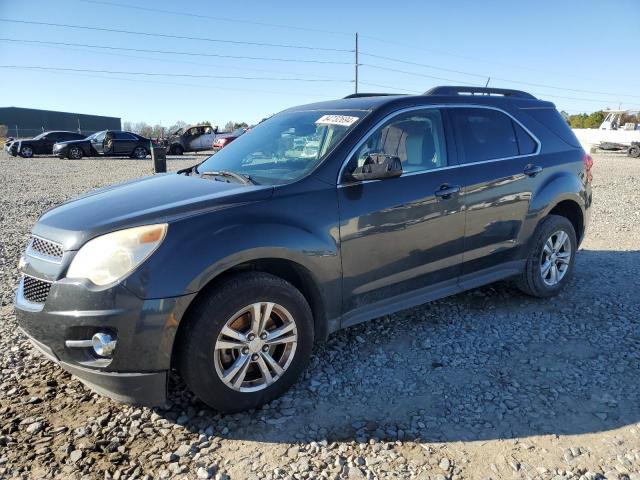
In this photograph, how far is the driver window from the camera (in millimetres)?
3467

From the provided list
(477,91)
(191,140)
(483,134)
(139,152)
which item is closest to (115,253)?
(483,134)

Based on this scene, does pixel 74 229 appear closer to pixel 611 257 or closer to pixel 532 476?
pixel 532 476

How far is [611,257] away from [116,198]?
578cm

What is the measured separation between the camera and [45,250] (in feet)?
9.11

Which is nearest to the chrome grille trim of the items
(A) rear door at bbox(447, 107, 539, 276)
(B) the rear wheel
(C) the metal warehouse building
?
(A) rear door at bbox(447, 107, 539, 276)

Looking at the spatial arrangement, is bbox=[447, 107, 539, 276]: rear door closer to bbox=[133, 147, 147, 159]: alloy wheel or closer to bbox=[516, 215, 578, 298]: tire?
bbox=[516, 215, 578, 298]: tire

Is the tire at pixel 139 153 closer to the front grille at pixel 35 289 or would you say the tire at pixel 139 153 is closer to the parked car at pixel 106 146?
the parked car at pixel 106 146

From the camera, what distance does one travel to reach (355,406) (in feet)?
9.77

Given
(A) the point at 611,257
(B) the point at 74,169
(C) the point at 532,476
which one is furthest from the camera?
(B) the point at 74,169

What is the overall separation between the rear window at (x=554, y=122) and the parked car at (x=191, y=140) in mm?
25385

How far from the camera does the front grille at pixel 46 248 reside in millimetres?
2664

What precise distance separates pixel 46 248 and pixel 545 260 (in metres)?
4.12

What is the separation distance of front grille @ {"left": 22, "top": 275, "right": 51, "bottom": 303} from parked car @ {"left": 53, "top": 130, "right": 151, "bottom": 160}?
23.2m

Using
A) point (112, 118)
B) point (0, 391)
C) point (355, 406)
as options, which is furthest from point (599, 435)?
point (112, 118)
